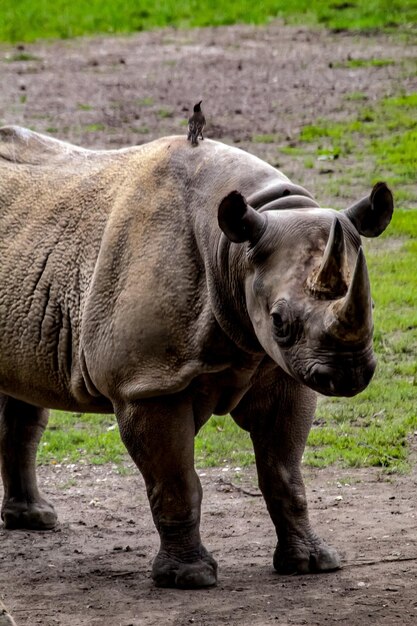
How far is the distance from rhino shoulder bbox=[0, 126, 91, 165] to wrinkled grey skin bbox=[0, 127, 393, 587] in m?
0.04

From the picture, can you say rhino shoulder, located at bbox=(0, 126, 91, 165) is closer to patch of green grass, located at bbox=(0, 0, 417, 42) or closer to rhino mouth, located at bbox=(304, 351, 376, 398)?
rhino mouth, located at bbox=(304, 351, 376, 398)

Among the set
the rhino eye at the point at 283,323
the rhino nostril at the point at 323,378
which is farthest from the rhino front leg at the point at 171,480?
the rhino nostril at the point at 323,378

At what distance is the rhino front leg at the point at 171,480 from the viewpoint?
8.00 metres

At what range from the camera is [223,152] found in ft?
26.7

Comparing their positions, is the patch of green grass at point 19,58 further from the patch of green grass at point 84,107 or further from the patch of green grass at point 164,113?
the patch of green grass at point 164,113

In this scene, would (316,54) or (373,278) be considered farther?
(316,54)

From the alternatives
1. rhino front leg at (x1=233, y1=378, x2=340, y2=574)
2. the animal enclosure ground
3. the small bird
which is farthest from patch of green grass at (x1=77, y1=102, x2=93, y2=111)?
rhino front leg at (x1=233, y1=378, x2=340, y2=574)

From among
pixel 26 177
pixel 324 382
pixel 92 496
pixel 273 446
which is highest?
pixel 26 177

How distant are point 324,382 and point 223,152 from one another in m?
1.50

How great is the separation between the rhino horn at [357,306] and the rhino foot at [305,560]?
5.93 ft

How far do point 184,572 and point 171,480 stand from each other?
0.47 m

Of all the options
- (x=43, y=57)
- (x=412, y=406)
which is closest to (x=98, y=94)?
(x=43, y=57)

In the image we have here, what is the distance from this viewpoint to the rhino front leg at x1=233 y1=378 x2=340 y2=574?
8.35 meters

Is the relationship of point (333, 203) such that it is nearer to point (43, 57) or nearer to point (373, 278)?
point (373, 278)
